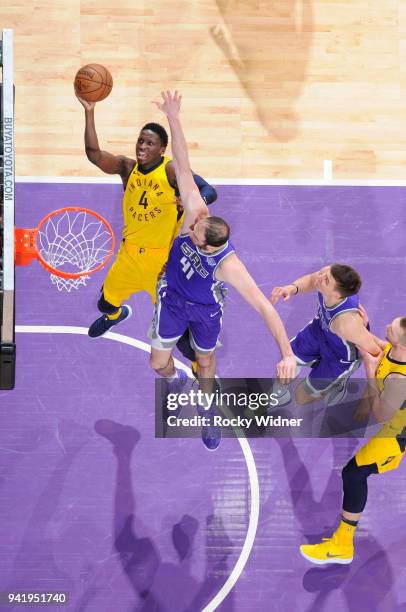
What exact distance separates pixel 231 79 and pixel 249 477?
4.39 m

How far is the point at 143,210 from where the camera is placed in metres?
7.99

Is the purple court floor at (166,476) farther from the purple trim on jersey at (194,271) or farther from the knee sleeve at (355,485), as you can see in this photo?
the purple trim on jersey at (194,271)

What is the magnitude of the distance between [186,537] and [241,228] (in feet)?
10.6

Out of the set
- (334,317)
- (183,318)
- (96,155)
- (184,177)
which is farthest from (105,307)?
(334,317)

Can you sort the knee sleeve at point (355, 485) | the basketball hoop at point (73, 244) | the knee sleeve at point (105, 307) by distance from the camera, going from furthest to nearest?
the basketball hoop at point (73, 244) < the knee sleeve at point (105, 307) < the knee sleeve at point (355, 485)

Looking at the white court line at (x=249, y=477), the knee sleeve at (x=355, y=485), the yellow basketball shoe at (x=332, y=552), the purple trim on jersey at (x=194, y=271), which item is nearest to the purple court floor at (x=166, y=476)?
the white court line at (x=249, y=477)

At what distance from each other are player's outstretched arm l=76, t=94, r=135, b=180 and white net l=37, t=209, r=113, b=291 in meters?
0.81

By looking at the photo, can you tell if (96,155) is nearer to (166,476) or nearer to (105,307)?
(105,307)

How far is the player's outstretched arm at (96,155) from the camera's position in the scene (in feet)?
25.9

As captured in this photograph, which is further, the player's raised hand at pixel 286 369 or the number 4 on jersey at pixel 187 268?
the number 4 on jersey at pixel 187 268

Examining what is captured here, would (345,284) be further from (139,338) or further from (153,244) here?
(139,338)

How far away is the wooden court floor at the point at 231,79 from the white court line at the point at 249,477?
1.74 m

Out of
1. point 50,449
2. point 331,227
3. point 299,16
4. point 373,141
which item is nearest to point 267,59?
point 299,16

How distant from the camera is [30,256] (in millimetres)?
7207
